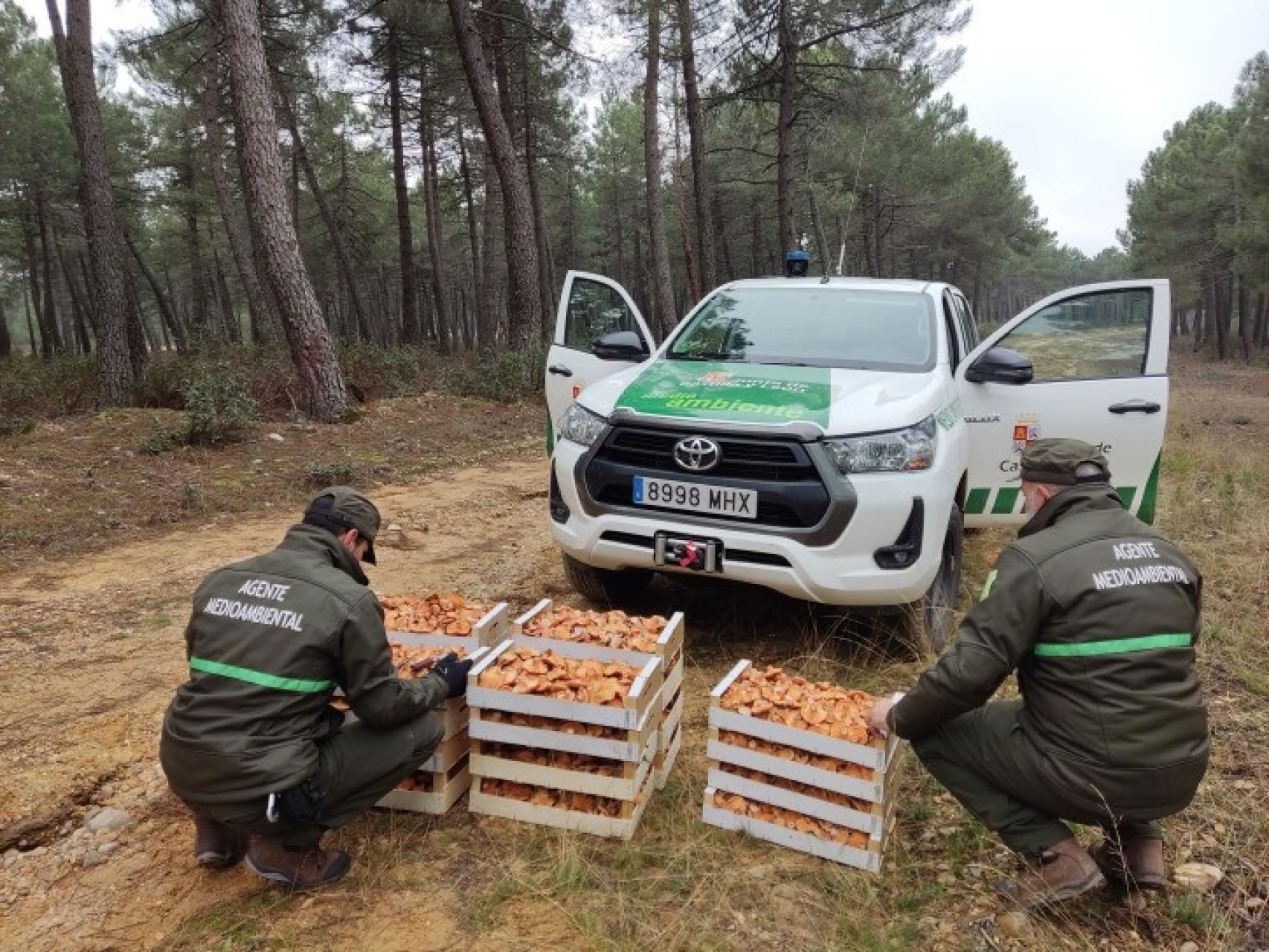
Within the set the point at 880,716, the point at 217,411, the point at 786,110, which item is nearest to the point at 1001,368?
the point at 880,716

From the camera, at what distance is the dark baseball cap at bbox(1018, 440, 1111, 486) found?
254cm

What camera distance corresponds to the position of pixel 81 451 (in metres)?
8.42

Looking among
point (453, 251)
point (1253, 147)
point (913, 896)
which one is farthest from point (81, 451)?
point (453, 251)

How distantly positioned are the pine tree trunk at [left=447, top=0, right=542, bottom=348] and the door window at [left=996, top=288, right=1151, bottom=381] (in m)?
10.7

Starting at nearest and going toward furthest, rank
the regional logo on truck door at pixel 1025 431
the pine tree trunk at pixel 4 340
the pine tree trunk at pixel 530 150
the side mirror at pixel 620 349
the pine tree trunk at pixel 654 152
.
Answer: the regional logo on truck door at pixel 1025 431 → the side mirror at pixel 620 349 → the pine tree trunk at pixel 654 152 → the pine tree trunk at pixel 530 150 → the pine tree trunk at pixel 4 340

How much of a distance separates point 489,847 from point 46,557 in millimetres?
4931

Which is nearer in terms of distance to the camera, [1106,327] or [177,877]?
[177,877]

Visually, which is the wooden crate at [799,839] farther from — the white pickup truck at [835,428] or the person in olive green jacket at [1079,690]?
the white pickup truck at [835,428]

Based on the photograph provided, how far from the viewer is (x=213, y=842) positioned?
2.61 meters

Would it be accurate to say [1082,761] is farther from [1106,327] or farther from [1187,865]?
[1106,327]

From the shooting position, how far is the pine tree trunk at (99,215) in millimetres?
10820

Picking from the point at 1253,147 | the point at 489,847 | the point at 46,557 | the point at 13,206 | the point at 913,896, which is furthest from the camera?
the point at 13,206

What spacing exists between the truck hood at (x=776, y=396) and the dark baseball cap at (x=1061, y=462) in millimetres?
1077

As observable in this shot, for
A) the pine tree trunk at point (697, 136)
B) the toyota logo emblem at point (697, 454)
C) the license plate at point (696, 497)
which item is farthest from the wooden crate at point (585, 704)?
the pine tree trunk at point (697, 136)
